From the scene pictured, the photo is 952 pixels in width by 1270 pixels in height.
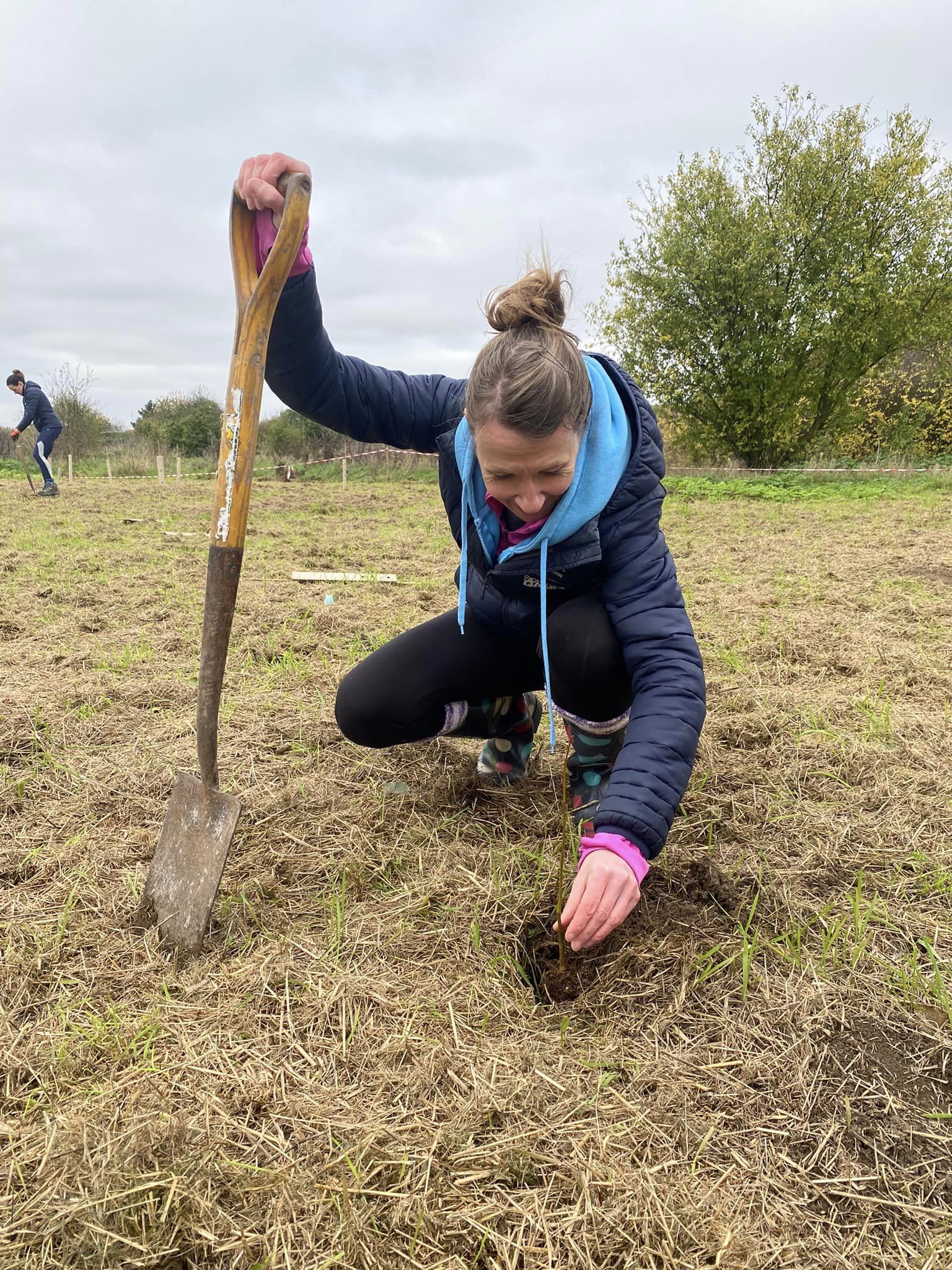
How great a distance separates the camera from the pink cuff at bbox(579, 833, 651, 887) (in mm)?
1433

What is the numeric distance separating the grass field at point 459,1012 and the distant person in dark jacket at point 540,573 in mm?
264

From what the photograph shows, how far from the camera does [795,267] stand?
1706 cm

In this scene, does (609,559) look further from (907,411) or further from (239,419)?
(907,411)

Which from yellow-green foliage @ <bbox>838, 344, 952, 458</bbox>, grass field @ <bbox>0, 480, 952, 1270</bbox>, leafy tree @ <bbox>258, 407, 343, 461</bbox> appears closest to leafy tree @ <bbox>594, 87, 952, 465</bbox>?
yellow-green foliage @ <bbox>838, 344, 952, 458</bbox>

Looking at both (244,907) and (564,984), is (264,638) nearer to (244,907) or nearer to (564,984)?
(244,907)

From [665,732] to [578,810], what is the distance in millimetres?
689

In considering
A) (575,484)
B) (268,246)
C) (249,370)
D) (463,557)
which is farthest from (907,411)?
(249,370)

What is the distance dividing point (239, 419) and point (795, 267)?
18862 mm

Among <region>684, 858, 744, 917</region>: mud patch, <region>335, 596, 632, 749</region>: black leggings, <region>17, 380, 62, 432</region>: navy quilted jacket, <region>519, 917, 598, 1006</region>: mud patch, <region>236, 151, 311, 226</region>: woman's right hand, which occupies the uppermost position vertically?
<region>17, 380, 62, 432</region>: navy quilted jacket

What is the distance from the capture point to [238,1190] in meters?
1.14

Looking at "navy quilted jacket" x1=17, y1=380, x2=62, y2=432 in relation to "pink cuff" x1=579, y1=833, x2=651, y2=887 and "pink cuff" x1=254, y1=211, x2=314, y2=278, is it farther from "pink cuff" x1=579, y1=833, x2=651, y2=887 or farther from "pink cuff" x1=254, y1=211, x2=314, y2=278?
"pink cuff" x1=579, y1=833, x2=651, y2=887

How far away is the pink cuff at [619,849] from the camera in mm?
1433

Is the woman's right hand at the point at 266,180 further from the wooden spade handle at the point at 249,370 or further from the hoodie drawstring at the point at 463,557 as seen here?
the hoodie drawstring at the point at 463,557

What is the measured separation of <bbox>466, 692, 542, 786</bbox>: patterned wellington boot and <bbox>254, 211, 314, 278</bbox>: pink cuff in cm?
131
